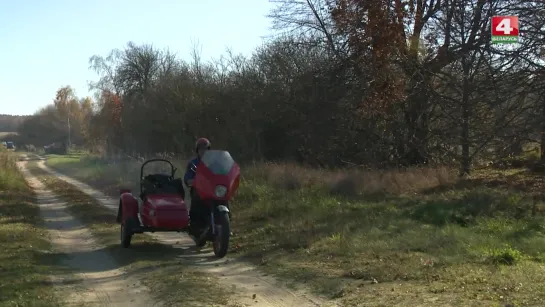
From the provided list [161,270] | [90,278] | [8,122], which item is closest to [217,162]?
[161,270]

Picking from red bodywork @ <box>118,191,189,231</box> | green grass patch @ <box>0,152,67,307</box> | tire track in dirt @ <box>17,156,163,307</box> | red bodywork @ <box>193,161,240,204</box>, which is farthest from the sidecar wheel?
red bodywork @ <box>193,161,240,204</box>

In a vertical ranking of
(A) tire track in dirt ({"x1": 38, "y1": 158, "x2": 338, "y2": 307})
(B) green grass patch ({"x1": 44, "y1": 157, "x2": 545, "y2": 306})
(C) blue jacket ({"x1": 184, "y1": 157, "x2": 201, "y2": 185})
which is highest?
(C) blue jacket ({"x1": 184, "y1": 157, "x2": 201, "y2": 185})

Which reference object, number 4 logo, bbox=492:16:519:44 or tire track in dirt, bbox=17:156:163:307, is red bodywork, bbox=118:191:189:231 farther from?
number 4 logo, bbox=492:16:519:44

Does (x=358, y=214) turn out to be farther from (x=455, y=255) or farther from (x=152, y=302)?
(x=152, y=302)

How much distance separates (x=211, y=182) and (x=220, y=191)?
216 millimetres

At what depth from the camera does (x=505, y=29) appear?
1938cm

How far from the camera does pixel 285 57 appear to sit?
89.6 feet

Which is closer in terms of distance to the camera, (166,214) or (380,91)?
(166,214)

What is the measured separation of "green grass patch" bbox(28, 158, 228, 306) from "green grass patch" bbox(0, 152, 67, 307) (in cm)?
112

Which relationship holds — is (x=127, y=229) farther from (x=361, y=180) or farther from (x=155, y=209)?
(x=361, y=180)

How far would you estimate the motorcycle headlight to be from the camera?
9.58 metres

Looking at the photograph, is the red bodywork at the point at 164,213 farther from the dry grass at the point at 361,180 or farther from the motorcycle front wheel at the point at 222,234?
the dry grass at the point at 361,180

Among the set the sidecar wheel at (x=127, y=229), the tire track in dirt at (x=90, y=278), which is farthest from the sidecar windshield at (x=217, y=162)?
the tire track in dirt at (x=90, y=278)

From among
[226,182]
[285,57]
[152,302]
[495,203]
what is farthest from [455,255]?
[285,57]
